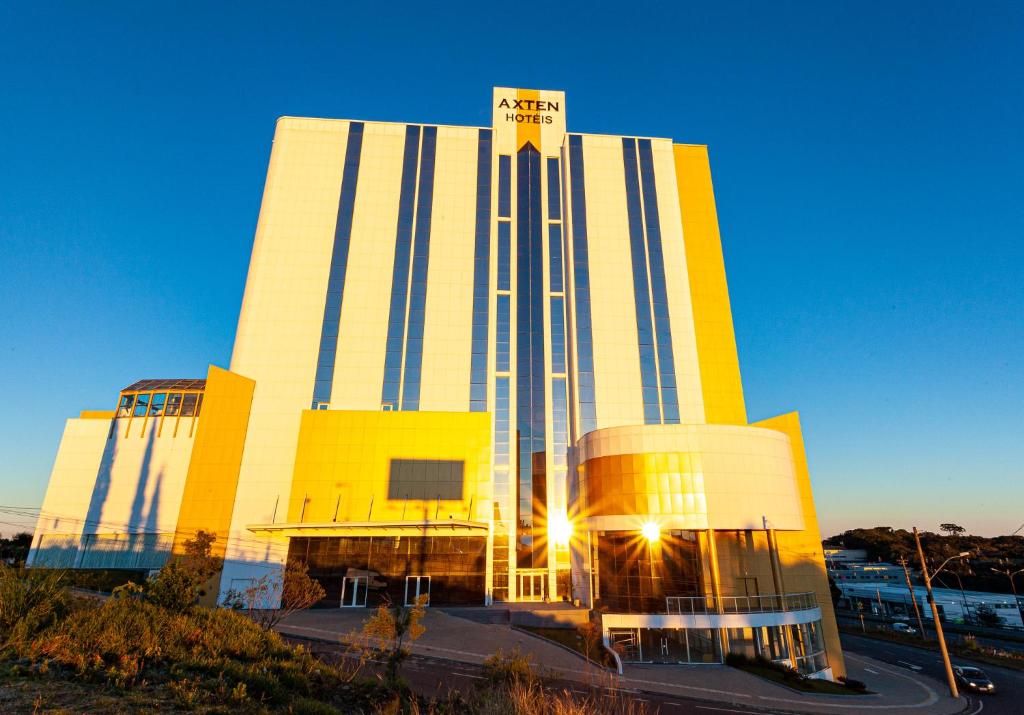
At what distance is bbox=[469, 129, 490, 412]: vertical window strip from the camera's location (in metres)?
52.2

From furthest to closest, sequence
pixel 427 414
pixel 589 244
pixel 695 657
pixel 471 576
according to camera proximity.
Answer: pixel 589 244
pixel 427 414
pixel 471 576
pixel 695 657

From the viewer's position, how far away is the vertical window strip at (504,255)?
57625 mm

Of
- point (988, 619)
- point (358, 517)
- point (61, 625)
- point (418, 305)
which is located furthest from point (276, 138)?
point (988, 619)

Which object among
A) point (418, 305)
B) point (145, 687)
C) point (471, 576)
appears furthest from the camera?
point (418, 305)

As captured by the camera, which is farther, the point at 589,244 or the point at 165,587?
the point at 589,244

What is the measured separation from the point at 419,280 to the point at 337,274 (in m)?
9.22

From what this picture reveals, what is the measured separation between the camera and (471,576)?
43844mm

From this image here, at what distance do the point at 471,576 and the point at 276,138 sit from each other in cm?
5650

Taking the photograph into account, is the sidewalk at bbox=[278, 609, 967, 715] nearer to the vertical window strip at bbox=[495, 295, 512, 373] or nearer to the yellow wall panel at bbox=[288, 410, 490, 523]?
the yellow wall panel at bbox=[288, 410, 490, 523]

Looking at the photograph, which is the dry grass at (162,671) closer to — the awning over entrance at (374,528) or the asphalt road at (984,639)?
the awning over entrance at (374,528)

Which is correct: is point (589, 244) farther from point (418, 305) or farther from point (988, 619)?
point (988, 619)

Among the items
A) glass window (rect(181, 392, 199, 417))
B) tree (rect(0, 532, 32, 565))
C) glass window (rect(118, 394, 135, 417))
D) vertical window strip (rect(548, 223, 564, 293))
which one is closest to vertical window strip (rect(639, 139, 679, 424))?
vertical window strip (rect(548, 223, 564, 293))

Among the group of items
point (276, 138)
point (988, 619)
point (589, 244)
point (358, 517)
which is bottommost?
point (988, 619)

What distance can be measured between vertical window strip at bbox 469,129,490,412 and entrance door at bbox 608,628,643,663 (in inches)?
980
